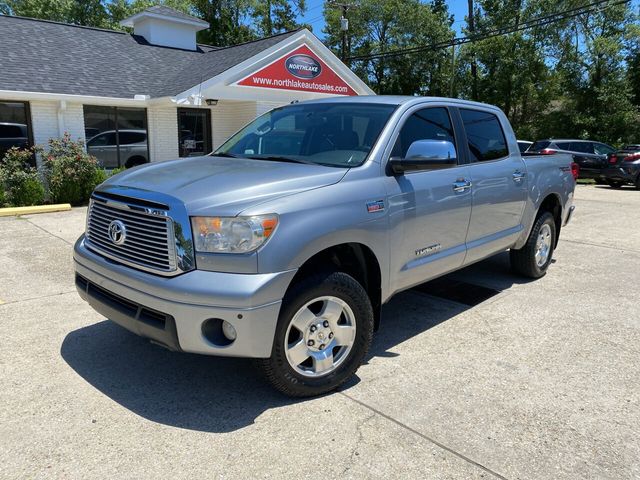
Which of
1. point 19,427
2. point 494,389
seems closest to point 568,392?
point 494,389

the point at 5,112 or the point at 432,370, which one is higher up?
the point at 5,112

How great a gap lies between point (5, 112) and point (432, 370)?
502 inches

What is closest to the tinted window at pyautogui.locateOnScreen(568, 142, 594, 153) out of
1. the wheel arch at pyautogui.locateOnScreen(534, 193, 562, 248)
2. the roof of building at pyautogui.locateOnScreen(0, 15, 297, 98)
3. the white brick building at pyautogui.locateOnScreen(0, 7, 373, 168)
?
the white brick building at pyautogui.locateOnScreen(0, 7, 373, 168)

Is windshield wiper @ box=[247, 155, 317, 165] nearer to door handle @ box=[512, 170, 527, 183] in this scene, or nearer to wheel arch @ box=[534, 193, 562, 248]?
door handle @ box=[512, 170, 527, 183]

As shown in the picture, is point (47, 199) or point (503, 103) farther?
point (503, 103)

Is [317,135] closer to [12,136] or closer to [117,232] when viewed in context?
[117,232]

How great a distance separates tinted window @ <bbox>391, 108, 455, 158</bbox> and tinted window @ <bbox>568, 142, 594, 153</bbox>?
1809 cm

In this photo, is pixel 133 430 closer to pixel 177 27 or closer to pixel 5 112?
pixel 5 112

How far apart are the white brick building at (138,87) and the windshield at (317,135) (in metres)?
10.0

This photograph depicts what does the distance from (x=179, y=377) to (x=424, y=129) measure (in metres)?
2.70

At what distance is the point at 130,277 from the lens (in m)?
3.13

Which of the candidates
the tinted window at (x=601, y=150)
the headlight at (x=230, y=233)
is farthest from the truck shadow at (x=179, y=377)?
the tinted window at (x=601, y=150)

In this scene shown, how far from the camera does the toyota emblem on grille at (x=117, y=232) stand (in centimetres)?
325

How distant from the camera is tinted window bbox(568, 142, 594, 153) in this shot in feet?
66.1
